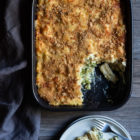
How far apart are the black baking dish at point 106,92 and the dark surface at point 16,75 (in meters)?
0.09

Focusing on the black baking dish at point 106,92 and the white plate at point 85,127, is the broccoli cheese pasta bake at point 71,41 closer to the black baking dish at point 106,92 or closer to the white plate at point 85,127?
the black baking dish at point 106,92

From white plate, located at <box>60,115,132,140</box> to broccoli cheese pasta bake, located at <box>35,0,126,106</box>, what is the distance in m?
0.15

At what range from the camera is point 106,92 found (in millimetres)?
1938

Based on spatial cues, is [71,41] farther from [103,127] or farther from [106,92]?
[103,127]

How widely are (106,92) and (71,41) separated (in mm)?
450

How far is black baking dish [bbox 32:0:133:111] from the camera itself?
5.86 feet

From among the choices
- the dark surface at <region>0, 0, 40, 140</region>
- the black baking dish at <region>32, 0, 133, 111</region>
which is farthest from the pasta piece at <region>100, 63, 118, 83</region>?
the dark surface at <region>0, 0, 40, 140</region>

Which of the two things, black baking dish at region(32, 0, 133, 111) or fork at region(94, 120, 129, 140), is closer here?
black baking dish at region(32, 0, 133, 111)

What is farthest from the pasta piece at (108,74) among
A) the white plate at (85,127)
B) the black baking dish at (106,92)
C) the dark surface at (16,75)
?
the dark surface at (16,75)

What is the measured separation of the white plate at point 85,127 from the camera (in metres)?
1.88

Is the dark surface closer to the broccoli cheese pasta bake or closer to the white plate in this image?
the broccoli cheese pasta bake

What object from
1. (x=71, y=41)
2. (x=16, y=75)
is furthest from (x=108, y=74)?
(x=16, y=75)

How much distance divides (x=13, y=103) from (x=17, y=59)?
30 cm

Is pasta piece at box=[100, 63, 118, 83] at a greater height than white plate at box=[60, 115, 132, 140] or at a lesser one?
greater
